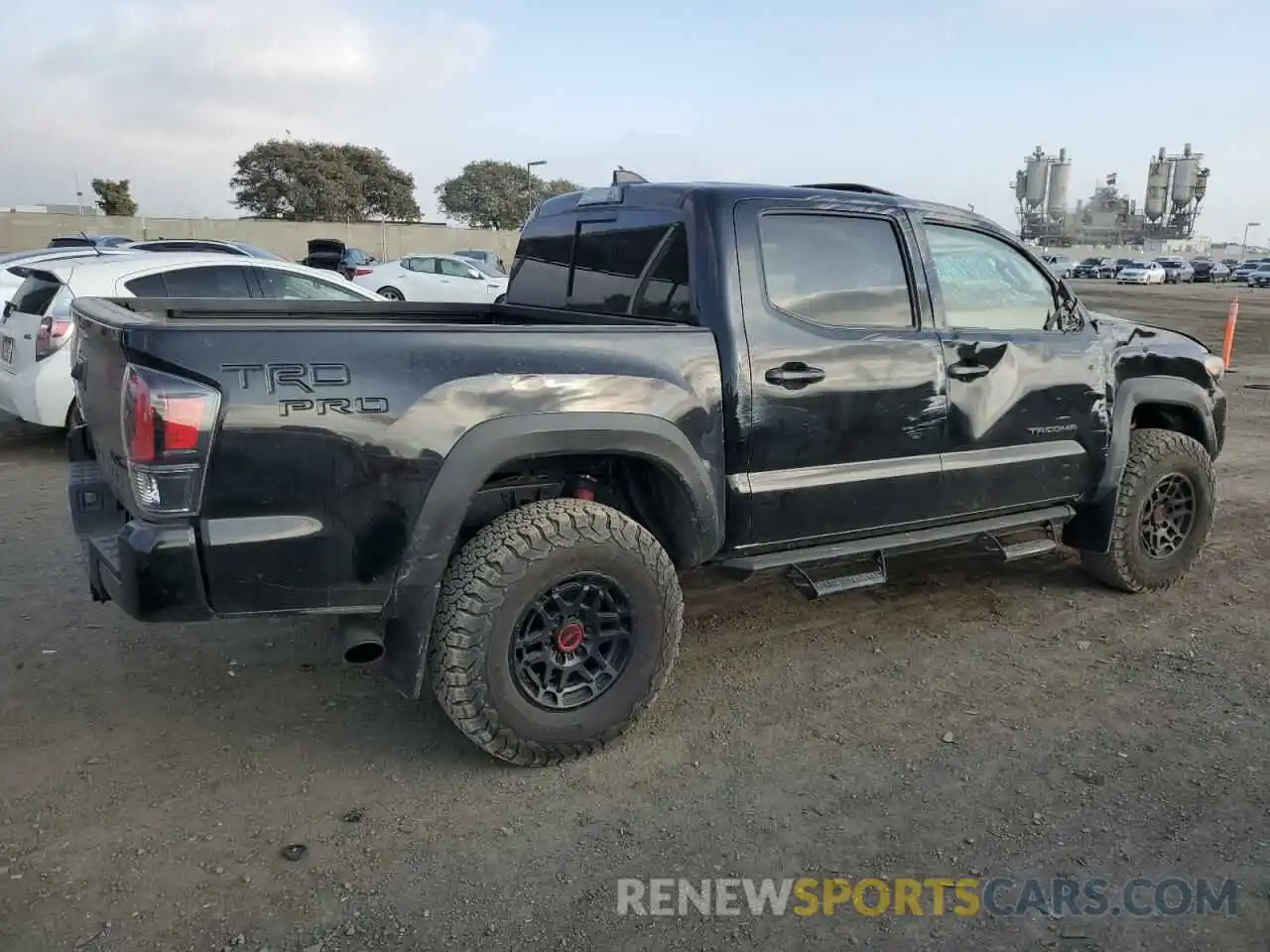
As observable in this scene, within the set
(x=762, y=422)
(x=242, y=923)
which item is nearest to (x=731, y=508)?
(x=762, y=422)

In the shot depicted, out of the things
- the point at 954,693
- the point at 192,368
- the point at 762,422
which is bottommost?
the point at 954,693

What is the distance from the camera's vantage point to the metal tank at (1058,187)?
107 m

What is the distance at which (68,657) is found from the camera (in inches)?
160

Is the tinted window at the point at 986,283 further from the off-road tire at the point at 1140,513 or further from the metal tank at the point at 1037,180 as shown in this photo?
the metal tank at the point at 1037,180

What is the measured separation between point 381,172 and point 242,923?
6777 centimetres

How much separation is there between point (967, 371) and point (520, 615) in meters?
2.18

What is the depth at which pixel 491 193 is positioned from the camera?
78438 millimetres

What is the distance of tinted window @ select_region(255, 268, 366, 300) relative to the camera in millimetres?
8078

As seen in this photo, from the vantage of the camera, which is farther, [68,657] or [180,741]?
[68,657]

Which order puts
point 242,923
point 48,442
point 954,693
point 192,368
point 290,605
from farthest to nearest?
point 48,442 → point 954,693 → point 290,605 → point 192,368 → point 242,923

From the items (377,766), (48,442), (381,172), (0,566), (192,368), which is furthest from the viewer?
(381,172)

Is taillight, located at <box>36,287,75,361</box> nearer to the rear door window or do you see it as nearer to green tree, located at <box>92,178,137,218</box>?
the rear door window

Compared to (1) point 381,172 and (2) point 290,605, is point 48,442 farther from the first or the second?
(1) point 381,172

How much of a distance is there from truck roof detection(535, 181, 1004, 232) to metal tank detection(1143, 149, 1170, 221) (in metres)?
123
